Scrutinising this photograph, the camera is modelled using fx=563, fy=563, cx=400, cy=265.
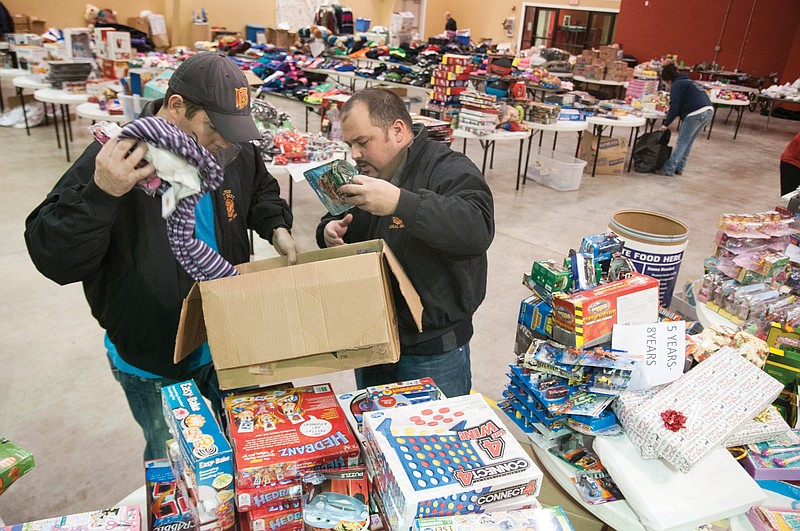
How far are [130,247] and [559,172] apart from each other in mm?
6425

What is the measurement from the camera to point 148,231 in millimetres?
1469

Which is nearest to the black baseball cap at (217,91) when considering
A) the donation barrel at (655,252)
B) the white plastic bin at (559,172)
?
the donation barrel at (655,252)

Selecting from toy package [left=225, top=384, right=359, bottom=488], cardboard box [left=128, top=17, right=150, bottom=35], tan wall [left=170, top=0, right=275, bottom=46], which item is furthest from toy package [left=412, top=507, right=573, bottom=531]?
tan wall [left=170, top=0, right=275, bottom=46]

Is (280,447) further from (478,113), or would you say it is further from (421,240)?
(478,113)

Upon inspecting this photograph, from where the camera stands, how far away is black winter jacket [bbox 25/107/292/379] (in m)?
1.27

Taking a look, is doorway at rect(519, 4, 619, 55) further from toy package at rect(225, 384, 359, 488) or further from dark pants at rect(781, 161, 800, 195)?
toy package at rect(225, 384, 359, 488)

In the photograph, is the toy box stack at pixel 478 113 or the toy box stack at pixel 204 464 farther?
the toy box stack at pixel 478 113

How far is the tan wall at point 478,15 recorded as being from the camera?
18.3 m

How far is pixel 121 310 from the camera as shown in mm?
1529

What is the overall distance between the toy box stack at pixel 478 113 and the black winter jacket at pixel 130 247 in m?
4.68

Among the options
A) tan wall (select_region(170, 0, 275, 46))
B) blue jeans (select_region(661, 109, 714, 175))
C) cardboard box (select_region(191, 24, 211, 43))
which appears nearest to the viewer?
blue jeans (select_region(661, 109, 714, 175))

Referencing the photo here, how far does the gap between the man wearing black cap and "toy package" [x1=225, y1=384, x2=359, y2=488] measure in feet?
1.25

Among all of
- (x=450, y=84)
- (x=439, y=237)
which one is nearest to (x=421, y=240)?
(x=439, y=237)

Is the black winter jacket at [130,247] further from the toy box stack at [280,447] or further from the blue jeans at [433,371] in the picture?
the blue jeans at [433,371]
